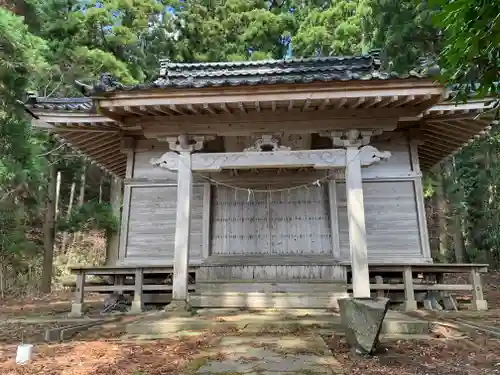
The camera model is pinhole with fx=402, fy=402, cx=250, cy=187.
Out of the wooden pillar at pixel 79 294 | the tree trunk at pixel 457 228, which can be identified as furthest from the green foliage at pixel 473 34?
the tree trunk at pixel 457 228

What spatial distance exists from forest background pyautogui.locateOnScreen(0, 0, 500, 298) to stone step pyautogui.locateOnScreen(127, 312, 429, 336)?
455cm

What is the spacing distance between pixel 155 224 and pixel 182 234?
2376mm

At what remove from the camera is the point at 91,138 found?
9.26 meters

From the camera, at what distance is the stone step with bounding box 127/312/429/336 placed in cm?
547

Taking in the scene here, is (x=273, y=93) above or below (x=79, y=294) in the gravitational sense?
above

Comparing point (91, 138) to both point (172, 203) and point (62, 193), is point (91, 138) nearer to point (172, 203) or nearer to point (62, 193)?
point (172, 203)

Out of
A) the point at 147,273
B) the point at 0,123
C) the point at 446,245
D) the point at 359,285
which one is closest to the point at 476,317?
the point at 359,285

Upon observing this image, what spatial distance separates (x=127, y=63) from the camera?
16.5 m

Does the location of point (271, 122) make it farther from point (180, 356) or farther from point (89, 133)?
point (180, 356)

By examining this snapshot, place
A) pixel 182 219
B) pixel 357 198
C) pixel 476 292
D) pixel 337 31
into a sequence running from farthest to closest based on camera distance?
1. pixel 337 31
2. pixel 476 292
3. pixel 182 219
4. pixel 357 198

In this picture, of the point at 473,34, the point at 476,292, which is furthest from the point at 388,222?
the point at 473,34

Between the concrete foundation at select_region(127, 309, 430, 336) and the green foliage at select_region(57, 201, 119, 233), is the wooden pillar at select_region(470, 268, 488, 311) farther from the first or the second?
the green foliage at select_region(57, 201, 119, 233)

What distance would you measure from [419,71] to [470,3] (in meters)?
4.55

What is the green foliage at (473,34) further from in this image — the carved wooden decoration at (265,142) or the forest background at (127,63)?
the forest background at (127,63)
